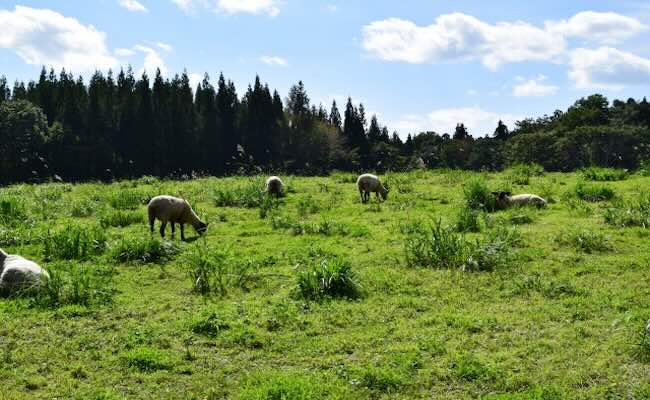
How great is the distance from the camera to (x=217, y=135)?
70.2 meters

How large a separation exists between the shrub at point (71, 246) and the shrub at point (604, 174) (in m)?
18.1

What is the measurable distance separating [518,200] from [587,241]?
5.75 m

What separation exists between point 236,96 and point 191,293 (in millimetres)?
67368

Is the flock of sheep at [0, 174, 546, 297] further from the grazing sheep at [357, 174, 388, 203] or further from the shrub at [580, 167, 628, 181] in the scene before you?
the shrub at [580, 167, 628, 181]

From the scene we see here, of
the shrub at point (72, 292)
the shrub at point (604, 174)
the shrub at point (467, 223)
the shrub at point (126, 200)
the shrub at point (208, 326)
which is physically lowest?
the shrub at point (208, 326)

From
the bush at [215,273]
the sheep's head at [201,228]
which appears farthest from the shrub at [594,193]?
the bush at [215,273]

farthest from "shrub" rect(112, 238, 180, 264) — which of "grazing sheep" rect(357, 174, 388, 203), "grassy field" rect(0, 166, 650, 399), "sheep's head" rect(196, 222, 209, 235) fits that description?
"grazing sheep" rect(357, 174, 388, 203)

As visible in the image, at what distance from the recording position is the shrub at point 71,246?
12.5 m

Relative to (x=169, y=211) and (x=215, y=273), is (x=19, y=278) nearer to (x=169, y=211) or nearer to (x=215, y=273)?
(x=215, y=273)

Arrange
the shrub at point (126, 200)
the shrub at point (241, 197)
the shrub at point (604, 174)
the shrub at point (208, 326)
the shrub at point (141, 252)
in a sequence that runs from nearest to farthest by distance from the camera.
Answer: the shrub at point (208, 326) < the shrub at point (141, 252) < the shrub at point (126, 200) < the shrub at point (241, 197) < the shrub at point (604, 174)

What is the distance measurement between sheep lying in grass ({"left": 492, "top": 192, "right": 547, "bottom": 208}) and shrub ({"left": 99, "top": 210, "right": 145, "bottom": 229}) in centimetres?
1048

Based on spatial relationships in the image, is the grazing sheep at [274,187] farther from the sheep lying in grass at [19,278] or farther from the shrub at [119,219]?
the sheep lying in grass at [19,278]

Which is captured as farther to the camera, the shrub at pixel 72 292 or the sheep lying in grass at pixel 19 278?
the sheep lying in grass at pixel 19 278

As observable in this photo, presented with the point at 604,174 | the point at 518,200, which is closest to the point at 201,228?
the point at 518,200
